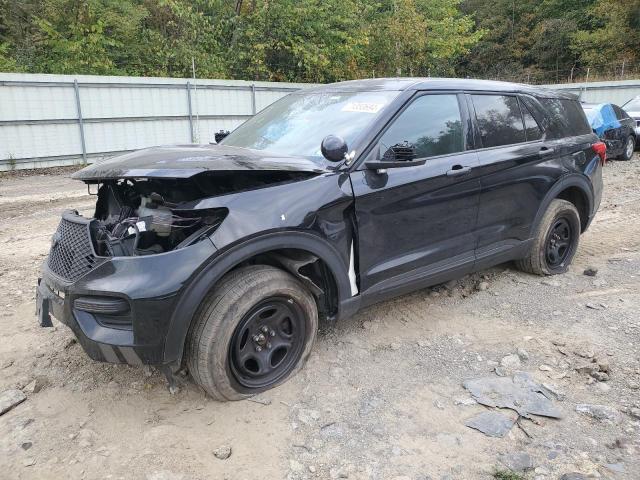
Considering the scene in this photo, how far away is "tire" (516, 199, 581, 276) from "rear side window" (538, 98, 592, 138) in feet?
2.16

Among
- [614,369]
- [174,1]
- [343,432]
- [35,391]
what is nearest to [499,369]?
[614,369]

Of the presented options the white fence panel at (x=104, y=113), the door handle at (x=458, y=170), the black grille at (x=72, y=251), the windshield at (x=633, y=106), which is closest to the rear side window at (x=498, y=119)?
the door handle at (x=458, y=170)

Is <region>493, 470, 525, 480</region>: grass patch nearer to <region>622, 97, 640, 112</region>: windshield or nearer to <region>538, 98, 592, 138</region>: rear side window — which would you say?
<region>538, 98, 592, 138</region>: rear side window

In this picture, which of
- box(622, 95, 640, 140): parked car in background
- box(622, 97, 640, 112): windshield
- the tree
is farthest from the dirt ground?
the tree

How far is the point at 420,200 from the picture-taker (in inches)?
139

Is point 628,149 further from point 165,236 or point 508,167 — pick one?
point 165,236

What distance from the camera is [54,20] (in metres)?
17.4

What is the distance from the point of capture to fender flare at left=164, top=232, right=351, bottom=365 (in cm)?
257

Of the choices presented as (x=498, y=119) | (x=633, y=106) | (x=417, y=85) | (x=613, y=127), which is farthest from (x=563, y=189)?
(x=633, y=106)

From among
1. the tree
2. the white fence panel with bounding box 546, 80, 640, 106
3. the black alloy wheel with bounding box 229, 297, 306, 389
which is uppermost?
the tree

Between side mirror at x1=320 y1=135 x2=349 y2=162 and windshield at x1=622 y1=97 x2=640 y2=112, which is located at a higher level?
windshield at x1=622 y1=97 x2=640 y2=112

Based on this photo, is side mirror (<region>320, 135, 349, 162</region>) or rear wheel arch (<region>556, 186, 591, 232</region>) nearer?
side mirror (<region>320, 135, 349, 162</region>)

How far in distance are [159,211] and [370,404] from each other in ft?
5.35

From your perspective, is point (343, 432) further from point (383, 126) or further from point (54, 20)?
point (54, 20)
